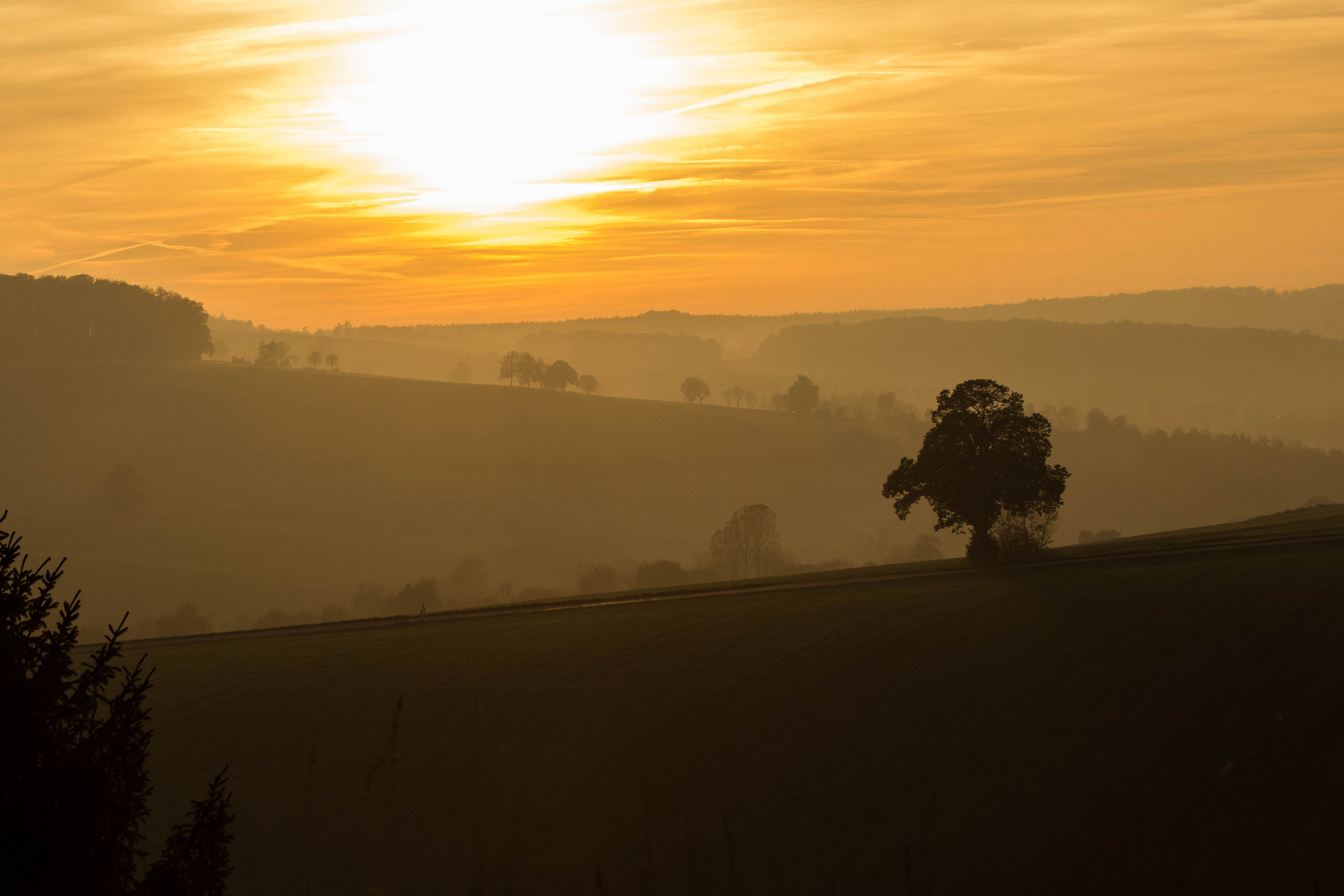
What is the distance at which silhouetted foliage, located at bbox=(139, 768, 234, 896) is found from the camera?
10938 millimetres

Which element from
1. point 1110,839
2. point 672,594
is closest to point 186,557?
point 672,594

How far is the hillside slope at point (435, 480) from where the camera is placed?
369 ft

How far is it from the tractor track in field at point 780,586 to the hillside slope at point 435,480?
48803 millimetres

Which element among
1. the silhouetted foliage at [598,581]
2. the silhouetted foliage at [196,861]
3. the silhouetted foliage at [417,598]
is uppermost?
the silhouetted foliage at [598,581]

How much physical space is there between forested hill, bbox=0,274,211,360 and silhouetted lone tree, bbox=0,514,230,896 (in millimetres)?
200120

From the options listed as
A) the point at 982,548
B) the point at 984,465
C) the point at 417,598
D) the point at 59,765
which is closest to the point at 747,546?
the point at 417,598

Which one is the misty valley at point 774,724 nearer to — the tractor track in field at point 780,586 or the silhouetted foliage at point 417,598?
the tractor track in field at point 780,586

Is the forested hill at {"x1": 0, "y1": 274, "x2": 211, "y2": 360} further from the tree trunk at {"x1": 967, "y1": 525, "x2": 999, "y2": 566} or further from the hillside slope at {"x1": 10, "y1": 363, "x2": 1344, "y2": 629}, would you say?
the tree trunk at {"x1": 967, "y1": 525, "x2": 999, "y2": 566}

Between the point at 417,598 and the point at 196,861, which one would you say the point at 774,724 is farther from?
the point at 417,598

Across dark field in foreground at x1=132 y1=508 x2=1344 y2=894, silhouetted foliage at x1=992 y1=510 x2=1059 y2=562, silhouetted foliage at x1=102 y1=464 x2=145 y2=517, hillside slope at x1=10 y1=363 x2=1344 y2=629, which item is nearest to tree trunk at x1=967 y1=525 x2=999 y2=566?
silhouetted foliage at x1=992 y1=510 x2=1059 y2=562

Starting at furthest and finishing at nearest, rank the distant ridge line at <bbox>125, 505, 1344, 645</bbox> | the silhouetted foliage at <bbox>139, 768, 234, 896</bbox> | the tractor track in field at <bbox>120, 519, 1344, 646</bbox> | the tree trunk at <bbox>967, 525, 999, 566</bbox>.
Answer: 1. the tree trunk at <bbox>967, 525, 999, 566</bbox>
2. the distant ridge line at <bbox>125, 505, 1344, 645</bbox>
3. the tractor track in field at <bbox>120, 519, 1344, 646</bbox>
4. the silhouetted foliage at <bbox>139, 768, 234, 896</bbox>

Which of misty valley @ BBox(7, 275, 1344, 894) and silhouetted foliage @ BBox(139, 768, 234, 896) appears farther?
misty valley @ BBox(7, 275, 1344, 894)

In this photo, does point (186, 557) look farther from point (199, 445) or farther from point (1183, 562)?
point (1183, 562)

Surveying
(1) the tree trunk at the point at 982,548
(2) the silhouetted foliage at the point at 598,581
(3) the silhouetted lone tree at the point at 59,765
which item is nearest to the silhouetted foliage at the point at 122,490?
(2) the silhouetted foliage at the point at 598,581
